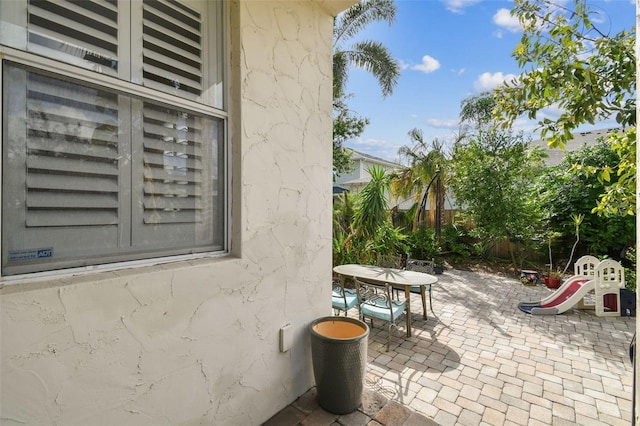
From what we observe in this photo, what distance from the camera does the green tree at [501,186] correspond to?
26.3ft

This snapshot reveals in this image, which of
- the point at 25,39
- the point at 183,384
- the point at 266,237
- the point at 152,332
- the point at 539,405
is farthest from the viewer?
Answer: the point at 539,405

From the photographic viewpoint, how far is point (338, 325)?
2914 millimetres

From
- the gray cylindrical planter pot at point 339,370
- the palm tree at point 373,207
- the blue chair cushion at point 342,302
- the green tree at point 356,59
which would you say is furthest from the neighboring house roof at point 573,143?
the gray cylindrical planter pot at point 339,370

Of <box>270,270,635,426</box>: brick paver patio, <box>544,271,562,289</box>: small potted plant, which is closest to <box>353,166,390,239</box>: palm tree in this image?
<box>270,270,635,426</box>: brick paver patio

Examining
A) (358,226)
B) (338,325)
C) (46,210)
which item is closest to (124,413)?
(46,210)

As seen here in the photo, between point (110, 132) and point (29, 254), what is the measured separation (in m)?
0.72

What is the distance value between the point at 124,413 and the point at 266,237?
1.33 m

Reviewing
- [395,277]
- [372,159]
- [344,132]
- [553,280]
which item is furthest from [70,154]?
[372,159]

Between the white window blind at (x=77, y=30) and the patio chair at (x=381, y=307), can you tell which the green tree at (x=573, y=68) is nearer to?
the patio chair at (x=381, y=307)

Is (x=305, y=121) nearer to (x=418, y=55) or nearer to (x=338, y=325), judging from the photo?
(x=338, y=325)

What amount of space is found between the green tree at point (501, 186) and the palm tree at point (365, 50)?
381 centimetres

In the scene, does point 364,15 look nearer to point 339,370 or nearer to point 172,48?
point 172,48

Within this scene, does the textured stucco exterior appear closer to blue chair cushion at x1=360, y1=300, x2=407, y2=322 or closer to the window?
the window

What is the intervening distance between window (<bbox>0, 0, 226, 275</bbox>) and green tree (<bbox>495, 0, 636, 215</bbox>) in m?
2.63
